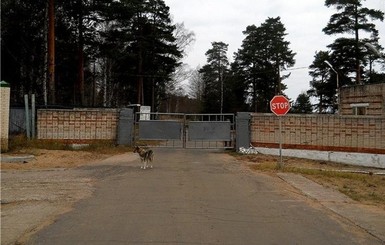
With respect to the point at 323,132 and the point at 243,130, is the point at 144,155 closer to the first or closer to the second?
the point at 243,130

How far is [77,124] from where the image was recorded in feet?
72.8

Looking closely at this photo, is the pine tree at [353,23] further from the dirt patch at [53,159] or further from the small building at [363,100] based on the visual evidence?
the dirt patch at [53,159]

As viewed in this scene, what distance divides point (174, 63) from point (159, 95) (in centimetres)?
1135

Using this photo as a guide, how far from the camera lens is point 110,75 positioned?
51.4 meters

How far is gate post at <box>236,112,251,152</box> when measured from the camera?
2233 cm

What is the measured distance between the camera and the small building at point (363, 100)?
31.6 meters

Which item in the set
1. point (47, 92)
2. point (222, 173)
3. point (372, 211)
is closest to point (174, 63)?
point (47, 92)

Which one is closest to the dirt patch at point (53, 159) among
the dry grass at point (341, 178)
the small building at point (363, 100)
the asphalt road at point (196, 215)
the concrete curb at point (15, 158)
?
the concrete curb at point (15, 158)

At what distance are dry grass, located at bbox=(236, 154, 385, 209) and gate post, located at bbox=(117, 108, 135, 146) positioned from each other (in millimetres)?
5642

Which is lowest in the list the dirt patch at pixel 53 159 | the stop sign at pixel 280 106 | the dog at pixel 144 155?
the dirt patch at pixel 53 159

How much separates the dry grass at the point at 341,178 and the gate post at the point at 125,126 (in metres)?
5.64

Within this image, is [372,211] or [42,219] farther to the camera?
[372,211]

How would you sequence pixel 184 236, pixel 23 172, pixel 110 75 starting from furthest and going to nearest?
1. pixel 110 75
2. pixel 23 172
3. pixel 184 236

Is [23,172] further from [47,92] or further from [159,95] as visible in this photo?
[159,95]
